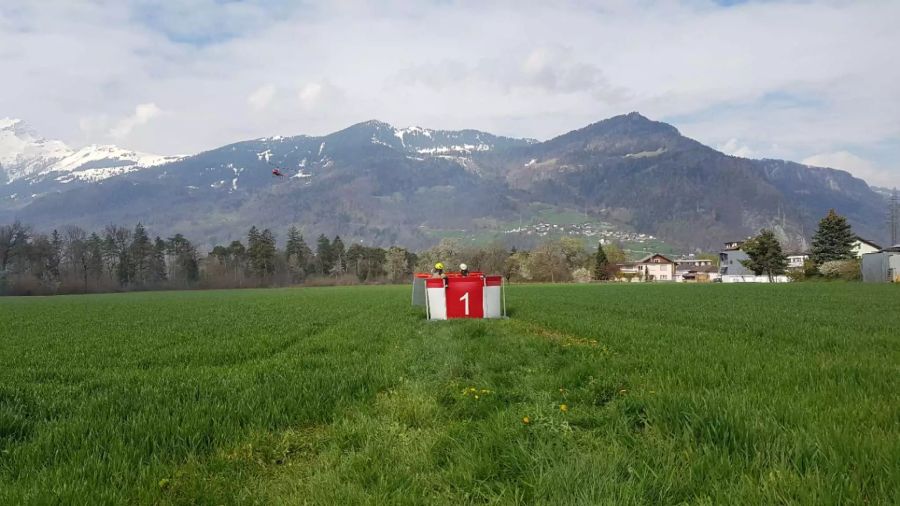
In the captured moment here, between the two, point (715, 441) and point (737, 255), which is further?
point (737, 255)

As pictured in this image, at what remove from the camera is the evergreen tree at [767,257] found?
94562mm

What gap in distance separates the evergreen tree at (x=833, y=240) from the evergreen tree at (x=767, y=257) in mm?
11914

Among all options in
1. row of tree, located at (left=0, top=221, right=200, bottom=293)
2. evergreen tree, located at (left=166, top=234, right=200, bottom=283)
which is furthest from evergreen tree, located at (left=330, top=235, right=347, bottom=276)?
row of tree, located at (left=0, top=221, right=200, bottom=293)

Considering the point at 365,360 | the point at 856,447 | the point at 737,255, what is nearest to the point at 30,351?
the point at 365,360

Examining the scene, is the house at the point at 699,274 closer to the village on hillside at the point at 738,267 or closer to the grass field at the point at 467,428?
the village on hillside at the point at 738,267

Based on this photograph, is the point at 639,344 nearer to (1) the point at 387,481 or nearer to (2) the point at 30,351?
(1) the point at 387,481

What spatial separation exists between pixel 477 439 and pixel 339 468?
3.77ft

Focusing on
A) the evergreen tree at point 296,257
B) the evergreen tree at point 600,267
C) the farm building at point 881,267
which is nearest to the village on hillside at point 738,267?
the farm building at point 881,267

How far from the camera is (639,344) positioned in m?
9.91

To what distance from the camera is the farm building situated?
177ft

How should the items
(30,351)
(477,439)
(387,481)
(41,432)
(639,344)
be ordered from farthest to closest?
(30,351) < (639,344) < (41,432) < (477,439) < (387,481)

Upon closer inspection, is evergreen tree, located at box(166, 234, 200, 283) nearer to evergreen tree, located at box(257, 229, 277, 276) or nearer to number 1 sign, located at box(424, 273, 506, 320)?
evergreen tree, located at box(257, 229, 277, 276)

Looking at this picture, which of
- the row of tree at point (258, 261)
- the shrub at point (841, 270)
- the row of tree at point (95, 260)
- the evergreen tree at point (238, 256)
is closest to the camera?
the shrub at point (841, 270)

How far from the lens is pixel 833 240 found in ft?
264
